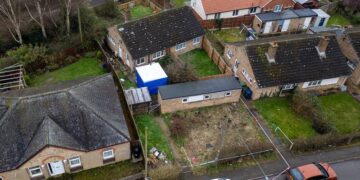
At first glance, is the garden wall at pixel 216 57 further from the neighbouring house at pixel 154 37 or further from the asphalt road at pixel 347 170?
the asphalt road at pixel 347 170

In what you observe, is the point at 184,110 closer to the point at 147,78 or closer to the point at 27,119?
the point at 147,78

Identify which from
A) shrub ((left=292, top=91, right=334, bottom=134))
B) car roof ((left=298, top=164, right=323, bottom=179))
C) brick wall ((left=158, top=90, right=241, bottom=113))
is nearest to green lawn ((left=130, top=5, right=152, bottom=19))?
brick wall ((left=158, top=90, right=241, bottom=113))

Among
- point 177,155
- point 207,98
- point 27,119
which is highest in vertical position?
point 27,119

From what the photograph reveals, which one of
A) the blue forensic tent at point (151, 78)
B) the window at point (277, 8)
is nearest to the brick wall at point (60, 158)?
the blue forensic tent at point (151, 78)

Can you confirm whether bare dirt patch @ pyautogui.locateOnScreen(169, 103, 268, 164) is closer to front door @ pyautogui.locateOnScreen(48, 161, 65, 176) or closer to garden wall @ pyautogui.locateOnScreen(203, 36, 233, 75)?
garden wall @ pyautogui.locateOnScreen(203, 36, 233, 75)

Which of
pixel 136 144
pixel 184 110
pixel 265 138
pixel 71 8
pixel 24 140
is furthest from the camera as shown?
pixel 71 8

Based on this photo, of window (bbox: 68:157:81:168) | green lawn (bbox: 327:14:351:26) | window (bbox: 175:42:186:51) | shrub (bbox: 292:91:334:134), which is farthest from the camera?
green lawn (bbox: 327:14:351:26)

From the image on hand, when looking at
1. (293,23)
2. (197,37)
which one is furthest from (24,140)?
(293,23)
